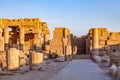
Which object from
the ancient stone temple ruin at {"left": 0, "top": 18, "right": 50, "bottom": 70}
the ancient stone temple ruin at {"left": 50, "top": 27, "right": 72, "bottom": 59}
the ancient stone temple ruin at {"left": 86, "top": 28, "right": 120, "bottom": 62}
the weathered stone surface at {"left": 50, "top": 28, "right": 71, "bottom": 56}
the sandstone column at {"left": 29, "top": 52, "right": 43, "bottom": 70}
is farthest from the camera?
the ancient stone temple ruin at {"left": 0, "top": 18, "right": 50, "bottom": 70}

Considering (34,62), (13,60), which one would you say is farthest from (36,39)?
(13,60)

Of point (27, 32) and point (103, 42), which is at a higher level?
point (27, 32)

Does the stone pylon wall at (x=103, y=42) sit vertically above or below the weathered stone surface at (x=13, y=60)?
above

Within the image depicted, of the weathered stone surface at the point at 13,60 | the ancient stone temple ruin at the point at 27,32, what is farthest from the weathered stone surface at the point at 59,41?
the weathered stone surface at the point at 13,60

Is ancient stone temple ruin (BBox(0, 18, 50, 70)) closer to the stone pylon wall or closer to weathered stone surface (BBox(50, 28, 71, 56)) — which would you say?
weathered stone surface (BBox(50, 28, 71, 56))

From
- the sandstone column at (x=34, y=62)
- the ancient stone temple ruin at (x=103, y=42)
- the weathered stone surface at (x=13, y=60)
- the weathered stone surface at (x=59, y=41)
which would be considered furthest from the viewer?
the weathered stone surface at (x=59, y=41)

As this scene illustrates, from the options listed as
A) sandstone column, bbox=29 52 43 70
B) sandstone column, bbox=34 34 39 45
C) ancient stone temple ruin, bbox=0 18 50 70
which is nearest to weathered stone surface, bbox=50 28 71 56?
ancient stone temple ruin, bbox=0 18 50 70

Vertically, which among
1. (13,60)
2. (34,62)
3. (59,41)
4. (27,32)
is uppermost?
(27,32)

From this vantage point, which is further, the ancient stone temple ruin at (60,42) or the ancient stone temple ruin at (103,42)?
the ancient stone temple ruin at (60,42)

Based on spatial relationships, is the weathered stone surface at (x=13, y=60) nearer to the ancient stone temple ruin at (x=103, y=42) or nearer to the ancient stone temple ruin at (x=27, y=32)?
the ancient stone temple ruin at (x=103, y=42)

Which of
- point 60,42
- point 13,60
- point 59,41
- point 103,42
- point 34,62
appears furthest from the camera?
point 59,41

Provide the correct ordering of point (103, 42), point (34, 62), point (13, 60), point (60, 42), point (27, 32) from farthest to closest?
point (27, 32) → point (60, 42) → point (103, 42) → point (34, 62) → point (13, 60)

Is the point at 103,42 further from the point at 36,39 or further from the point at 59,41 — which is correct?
the point at 36,39

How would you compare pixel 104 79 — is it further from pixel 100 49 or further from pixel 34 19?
pixel 34 19
